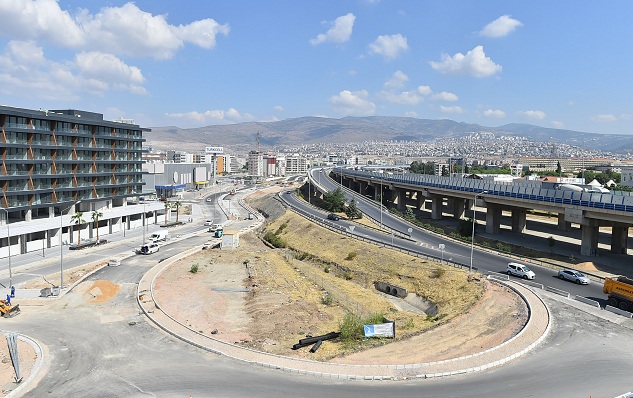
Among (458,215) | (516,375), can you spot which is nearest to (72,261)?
(516,375)

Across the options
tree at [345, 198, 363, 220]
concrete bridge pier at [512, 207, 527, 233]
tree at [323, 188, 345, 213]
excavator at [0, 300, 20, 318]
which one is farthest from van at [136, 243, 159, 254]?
concrete bridge pier at [512, 207, 527, 233]

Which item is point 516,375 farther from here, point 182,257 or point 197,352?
point 182,257

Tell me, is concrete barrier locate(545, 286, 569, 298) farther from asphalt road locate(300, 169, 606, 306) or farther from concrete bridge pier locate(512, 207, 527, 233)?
concrete bridge pier locate(512, 207, 527, 233)

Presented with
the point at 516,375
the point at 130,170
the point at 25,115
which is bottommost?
the point at 516,375

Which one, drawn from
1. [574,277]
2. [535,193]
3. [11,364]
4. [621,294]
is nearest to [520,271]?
[574,277]

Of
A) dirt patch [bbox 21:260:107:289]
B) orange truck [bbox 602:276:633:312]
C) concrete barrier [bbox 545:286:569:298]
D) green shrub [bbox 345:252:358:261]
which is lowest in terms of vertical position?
dirt patch [bbox 21:260:107:289]

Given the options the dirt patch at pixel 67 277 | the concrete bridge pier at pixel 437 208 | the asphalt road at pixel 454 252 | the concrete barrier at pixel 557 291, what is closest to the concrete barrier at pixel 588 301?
the concrete barrier at pixel 557 291

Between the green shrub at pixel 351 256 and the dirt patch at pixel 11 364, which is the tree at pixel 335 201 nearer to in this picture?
the green shrub at pixel 351 256
